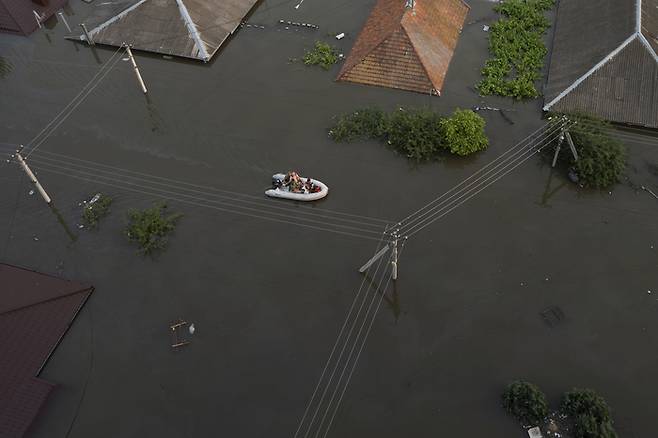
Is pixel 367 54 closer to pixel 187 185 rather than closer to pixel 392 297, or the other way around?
pixel 187 185

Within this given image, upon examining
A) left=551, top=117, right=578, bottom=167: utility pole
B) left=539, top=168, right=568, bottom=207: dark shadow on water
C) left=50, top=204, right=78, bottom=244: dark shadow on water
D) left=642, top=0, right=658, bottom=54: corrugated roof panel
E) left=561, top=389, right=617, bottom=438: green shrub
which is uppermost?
left=642, top=0, right=658, bottom=54: corrugated roof panel

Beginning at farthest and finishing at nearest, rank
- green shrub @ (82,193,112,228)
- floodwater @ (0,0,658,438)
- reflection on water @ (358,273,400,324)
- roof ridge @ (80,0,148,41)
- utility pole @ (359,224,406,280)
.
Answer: roof ridge @ (80,0,148,41), green shrub @ (82,193,112,228), reflection on water @ (358,273,400,324), utility pole @ (359,224,406,280), floodwater @ (0,0,658,438)

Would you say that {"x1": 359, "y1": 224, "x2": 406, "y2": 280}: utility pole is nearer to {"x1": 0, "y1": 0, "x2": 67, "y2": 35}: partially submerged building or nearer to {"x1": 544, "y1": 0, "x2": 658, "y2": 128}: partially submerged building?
{"x1": 544, "y1": 0, "x2": 658, "y2": 128}: partially submerged building

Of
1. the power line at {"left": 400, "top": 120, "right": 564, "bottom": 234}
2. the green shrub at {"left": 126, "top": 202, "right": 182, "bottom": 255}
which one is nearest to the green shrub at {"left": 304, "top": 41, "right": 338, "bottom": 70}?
the power line at {"left": 400, "top": 120, "right": 564, "bottom": 234}

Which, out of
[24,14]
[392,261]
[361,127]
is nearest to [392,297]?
[392,261]

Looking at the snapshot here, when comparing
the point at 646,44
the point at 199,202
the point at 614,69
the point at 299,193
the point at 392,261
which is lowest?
the point at 392,261

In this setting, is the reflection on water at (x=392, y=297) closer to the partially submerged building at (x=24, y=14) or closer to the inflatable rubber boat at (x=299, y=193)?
the inflatable rubber boat at (x=299, y=193)
